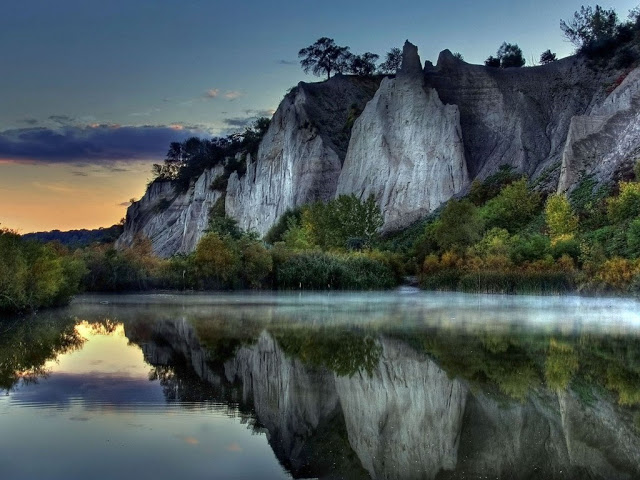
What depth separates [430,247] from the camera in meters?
54.2

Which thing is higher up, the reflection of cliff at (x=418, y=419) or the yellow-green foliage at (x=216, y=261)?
the yellow-green foliage at (x=216, y=261)

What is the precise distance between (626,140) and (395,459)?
4712cm

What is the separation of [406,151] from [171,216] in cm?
4021

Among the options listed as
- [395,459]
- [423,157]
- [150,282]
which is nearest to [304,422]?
[395,459]

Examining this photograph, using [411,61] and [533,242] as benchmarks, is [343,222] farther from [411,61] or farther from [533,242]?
[533,242]

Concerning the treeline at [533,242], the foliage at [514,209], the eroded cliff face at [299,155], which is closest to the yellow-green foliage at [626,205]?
the treeline at [533,242]

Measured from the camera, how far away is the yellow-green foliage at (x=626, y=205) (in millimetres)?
41156

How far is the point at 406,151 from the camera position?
6988cm

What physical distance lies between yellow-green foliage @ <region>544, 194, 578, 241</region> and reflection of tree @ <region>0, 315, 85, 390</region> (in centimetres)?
3139

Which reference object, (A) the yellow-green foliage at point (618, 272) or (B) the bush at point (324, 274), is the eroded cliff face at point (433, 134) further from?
(A) the yellow-green foliage at point (618, 272)

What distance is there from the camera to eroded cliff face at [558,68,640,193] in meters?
49.8

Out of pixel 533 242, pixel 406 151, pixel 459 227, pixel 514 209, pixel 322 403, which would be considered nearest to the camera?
pixel 322 403

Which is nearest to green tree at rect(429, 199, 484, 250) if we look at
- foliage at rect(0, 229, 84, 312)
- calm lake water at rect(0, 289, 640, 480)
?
foliage at rect(0, 229, 84, 312)

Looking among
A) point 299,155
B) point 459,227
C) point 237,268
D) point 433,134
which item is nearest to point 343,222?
point 433,134
